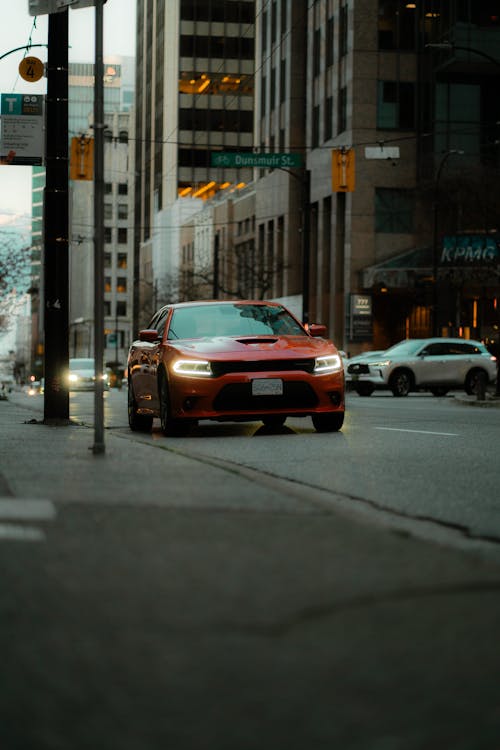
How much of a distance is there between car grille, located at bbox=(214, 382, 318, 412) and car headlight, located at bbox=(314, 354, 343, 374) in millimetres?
275

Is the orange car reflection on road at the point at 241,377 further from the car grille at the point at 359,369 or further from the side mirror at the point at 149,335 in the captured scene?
the car grille at the point at 359,369

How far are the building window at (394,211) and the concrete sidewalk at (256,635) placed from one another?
55.0 metres

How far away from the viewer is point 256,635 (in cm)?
423

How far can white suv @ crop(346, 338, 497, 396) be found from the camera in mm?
35062

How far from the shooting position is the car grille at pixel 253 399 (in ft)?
45.9

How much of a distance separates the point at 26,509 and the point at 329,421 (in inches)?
306

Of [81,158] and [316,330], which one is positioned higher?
[81,158]

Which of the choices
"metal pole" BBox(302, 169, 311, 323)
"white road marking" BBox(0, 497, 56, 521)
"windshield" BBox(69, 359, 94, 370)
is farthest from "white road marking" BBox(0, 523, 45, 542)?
"windshield" BBox(69, 359, 94, 370)

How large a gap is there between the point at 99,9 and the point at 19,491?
18.8 feet

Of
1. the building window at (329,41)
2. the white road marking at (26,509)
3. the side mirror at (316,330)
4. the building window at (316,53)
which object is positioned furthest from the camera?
the building window at (316,53)

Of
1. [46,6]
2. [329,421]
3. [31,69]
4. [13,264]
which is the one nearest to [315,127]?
[13,264]

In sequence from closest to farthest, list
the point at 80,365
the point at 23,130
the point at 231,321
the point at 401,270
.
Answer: the point at 231,321
the point at 23,130
the point at 80,365
the point at 401,270

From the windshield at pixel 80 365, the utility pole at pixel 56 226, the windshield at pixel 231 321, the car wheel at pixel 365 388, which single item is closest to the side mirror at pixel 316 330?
the windshield at pixel 231 321

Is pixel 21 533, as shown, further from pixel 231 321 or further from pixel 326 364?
pixel 231 321
